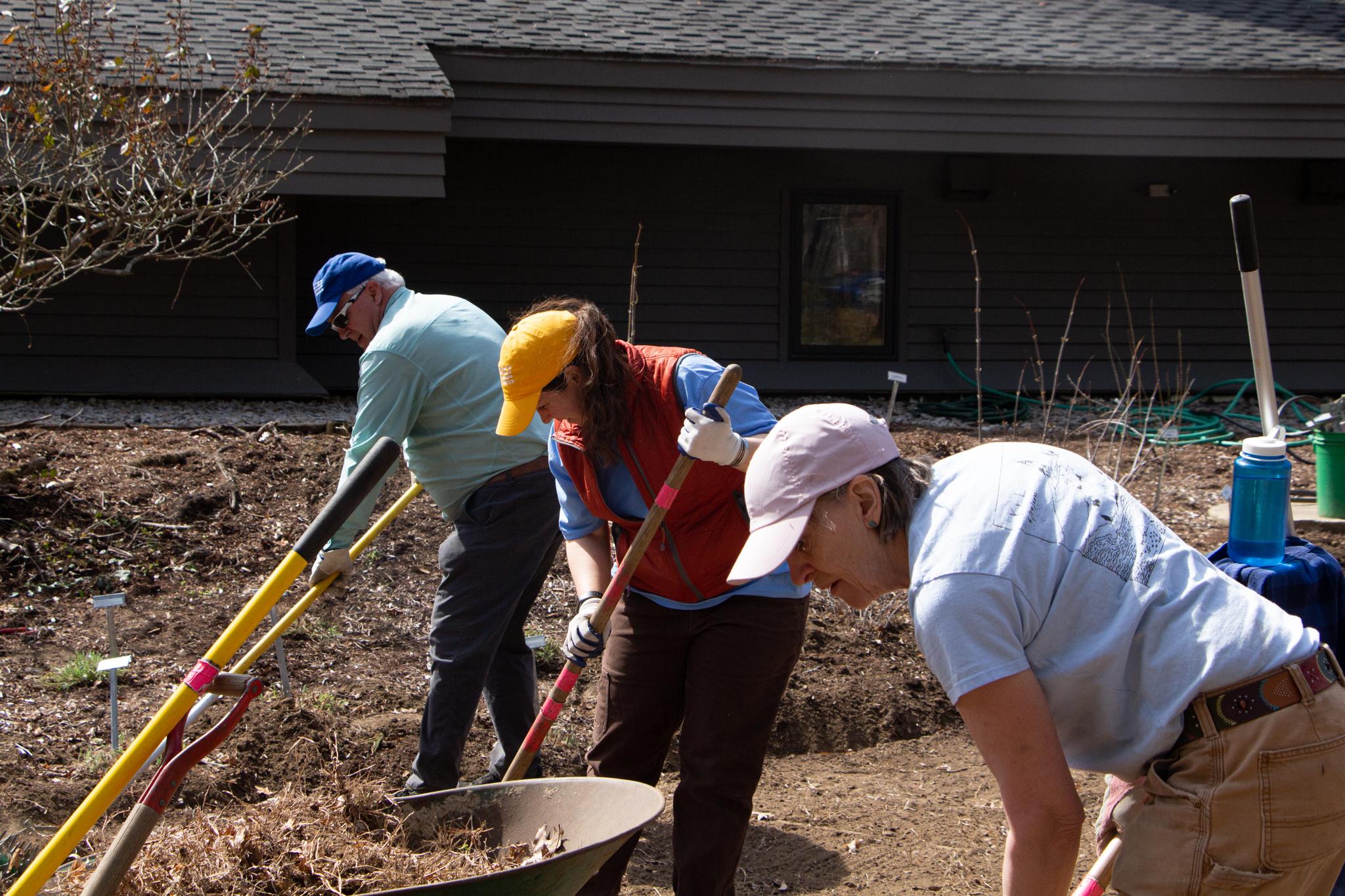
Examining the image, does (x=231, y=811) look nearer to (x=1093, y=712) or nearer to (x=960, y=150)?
(x=1093, y=712)

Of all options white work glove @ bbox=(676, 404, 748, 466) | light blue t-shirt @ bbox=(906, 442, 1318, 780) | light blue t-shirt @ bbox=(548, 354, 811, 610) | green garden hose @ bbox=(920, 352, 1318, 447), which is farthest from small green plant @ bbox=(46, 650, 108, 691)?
green garden hose @ bbox=(920, 352, 1318, 447)

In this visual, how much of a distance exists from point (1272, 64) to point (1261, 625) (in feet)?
34.4

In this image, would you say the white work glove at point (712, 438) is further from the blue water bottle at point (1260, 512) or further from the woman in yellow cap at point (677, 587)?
the blue water bottle at point (1260, 512)

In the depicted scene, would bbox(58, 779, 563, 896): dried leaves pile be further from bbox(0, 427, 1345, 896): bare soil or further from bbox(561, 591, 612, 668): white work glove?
bbox(561, 591, 612, 668): white work glove

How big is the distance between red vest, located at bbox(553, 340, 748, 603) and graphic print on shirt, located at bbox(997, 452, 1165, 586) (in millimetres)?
1080

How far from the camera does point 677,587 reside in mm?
2938

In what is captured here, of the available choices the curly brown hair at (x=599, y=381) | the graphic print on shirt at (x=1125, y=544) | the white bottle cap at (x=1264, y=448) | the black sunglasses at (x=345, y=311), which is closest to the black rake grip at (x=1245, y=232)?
the white bottle cap at (x=1264, y=448)

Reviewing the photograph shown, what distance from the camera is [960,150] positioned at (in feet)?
34.0

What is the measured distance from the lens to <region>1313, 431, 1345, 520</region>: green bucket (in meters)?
7.07

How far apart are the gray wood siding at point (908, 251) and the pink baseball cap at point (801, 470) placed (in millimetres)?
9133

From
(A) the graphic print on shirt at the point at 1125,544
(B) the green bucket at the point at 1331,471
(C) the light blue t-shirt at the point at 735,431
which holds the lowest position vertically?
(B) the green bucket at the point at 1331,471

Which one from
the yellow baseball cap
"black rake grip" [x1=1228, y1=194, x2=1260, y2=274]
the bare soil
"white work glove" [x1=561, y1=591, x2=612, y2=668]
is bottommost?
the bare soil

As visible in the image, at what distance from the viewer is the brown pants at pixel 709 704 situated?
9.50ft

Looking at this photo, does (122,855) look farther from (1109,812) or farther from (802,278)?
(802,278)
